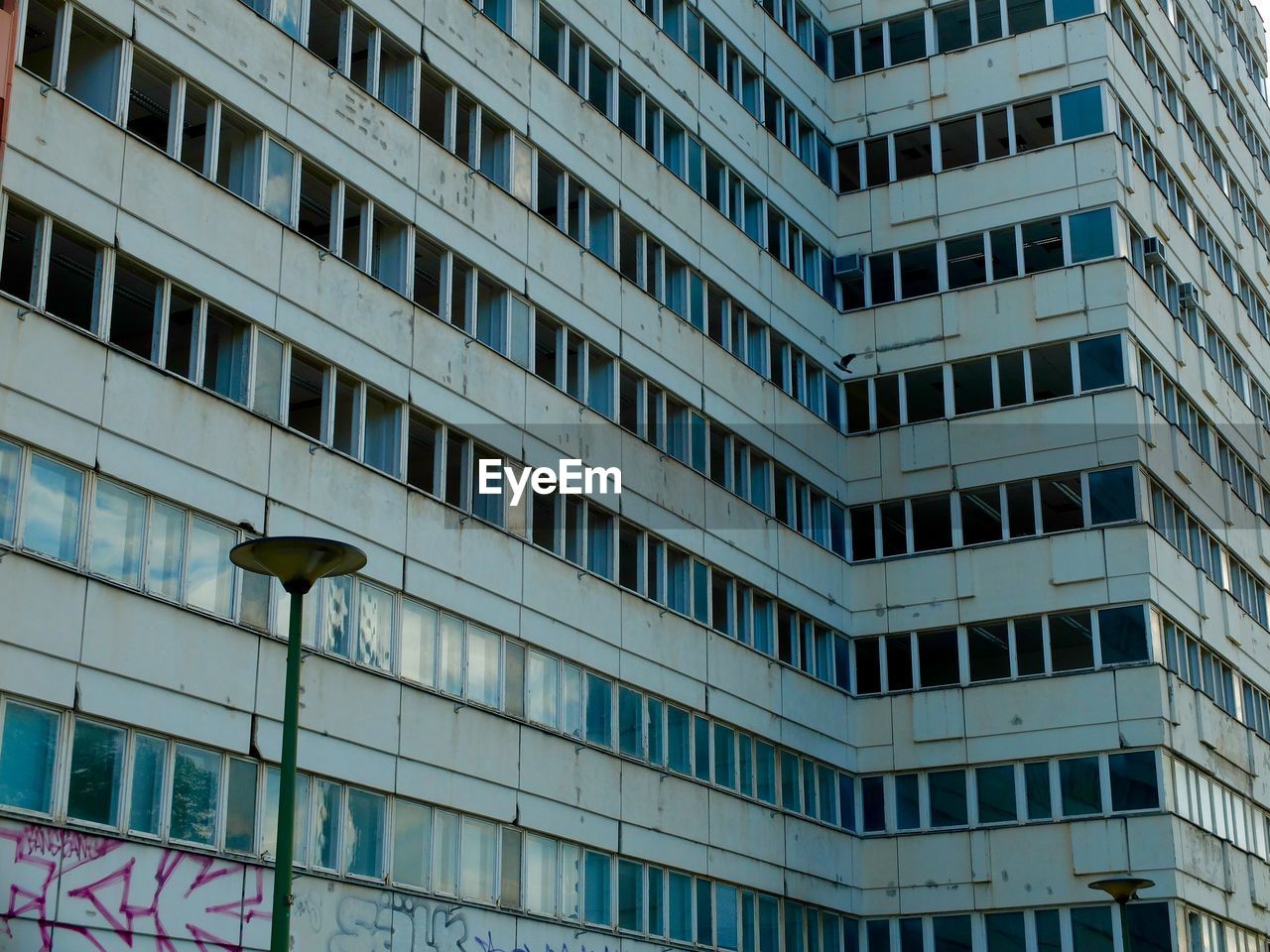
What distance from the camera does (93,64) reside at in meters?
26.2

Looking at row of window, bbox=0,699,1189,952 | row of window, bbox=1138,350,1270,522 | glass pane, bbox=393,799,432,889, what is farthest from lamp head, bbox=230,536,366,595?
row of window, bbox=1138,350,1270,522

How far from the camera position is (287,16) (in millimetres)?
29609

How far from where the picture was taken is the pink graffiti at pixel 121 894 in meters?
21.9

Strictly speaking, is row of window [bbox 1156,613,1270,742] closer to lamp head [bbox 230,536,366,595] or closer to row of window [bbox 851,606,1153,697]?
row of window [bbox 851,606,1153,697]

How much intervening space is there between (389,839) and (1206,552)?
24.7m

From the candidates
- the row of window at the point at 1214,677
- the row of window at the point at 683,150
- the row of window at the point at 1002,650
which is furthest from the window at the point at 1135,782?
the row of window at the point at 683,150

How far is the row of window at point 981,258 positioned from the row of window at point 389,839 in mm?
11838

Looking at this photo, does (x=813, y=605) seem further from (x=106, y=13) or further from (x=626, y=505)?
(x=106, y=13)

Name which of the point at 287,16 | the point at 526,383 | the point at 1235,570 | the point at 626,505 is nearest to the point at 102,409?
the point at 287,16

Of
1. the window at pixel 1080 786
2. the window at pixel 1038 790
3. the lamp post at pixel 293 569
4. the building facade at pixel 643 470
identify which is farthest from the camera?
the window at pixel 1038 790

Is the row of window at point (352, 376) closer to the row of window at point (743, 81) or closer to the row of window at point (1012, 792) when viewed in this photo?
the row of window at point (743, 81)

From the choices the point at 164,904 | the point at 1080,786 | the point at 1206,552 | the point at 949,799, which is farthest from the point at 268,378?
the point at 1206,552

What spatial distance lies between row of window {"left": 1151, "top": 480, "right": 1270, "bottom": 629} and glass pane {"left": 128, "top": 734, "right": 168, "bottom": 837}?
2485 centimetres

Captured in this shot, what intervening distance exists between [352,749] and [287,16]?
11.1 meters
